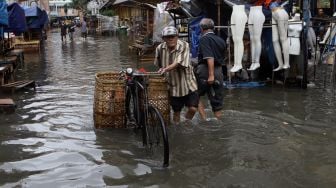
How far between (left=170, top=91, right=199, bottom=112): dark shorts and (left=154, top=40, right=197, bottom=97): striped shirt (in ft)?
0.35

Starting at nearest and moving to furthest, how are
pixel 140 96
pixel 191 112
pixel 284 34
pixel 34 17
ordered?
pixel 140 96 → pixel 191 112 → pixel 284 34 → pixel 34 17

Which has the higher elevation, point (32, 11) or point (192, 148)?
point (32, 11)

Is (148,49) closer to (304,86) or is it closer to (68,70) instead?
(68,70)

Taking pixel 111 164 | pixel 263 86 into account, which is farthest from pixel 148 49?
pixel 111 164

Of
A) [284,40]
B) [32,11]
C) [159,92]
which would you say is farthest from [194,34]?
[32,11]

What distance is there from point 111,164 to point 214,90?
2.33m

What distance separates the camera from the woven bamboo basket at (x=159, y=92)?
725 centimetres

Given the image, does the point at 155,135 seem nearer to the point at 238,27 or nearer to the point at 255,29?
the point at 238,27

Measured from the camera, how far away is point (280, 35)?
35.3 feet

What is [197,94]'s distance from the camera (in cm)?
728

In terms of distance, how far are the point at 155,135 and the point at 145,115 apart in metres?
0.28

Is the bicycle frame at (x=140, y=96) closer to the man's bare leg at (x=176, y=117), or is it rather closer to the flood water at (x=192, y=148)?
the flood water at (x=192, y=148)

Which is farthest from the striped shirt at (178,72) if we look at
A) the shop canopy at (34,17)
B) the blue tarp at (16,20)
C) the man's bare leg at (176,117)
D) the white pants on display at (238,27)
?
the shop canopy at (34,17)

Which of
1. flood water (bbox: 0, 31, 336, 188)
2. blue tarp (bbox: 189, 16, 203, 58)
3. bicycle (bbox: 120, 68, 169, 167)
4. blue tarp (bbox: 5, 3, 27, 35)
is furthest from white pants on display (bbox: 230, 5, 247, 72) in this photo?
blue tarp (bbox: 5, 3, 27, 35)
